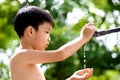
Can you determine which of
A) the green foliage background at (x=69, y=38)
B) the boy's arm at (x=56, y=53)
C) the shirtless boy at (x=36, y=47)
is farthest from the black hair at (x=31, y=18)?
the green foliage background at (x=69, y=38)

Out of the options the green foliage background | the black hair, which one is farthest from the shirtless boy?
the green foliage background

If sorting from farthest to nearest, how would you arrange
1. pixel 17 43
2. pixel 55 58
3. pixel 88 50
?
pixel 17 43 < pixel 88 50 < pixel 55 58

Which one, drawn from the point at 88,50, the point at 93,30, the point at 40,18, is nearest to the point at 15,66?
the point at 40,18

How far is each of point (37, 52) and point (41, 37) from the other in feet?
0.22

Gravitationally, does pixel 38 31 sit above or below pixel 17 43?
above

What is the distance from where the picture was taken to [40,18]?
1810mm

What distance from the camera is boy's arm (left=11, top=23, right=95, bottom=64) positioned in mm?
1729

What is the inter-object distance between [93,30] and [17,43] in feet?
8.63

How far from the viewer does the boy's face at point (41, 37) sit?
1788mm

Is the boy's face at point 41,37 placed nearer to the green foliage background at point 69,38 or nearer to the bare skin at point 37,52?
the bare skin at point 37,52

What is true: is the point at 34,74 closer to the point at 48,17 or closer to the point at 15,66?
the point at 15,66

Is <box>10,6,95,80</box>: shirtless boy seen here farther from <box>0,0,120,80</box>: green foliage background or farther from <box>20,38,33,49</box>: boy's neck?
<box>0,0,120,80</box>: green foliage background

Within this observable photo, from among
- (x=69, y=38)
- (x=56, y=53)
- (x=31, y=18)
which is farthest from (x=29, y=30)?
(x=69, y=38)

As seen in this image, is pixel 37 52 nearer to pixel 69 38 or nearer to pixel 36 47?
pixel 36 47
